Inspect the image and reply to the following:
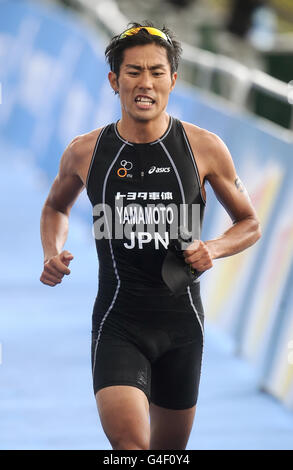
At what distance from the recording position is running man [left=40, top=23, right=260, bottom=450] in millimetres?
4738

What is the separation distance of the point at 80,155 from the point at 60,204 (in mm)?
381

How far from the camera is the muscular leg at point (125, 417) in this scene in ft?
14.7

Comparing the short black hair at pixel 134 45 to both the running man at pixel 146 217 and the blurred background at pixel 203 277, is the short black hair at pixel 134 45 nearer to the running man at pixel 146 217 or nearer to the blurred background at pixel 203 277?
the running man at pixel 146 217

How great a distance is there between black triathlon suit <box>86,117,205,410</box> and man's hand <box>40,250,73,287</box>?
27 centimetres

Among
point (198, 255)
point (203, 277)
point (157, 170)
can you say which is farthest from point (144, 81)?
point (203, 277)

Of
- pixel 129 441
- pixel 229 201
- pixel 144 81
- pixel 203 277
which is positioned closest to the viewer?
pixel 129 441

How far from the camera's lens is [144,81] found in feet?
15.3

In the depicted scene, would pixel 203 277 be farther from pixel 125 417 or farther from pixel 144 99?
pixel 125 417

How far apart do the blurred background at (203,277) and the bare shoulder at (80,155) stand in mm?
2414

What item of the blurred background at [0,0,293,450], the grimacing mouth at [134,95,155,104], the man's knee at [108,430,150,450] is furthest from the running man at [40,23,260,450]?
the blurred background at [0,0,293,450]

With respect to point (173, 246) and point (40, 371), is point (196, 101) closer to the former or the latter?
point (40, 371)

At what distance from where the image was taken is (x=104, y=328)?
491cm

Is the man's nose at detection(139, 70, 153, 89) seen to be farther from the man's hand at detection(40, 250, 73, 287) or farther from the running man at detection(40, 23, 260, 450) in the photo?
the man's hand at detection(40, 250, 73, 287)
